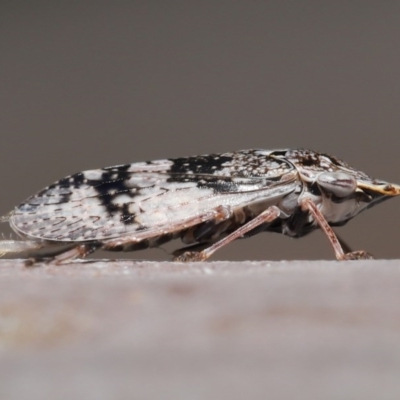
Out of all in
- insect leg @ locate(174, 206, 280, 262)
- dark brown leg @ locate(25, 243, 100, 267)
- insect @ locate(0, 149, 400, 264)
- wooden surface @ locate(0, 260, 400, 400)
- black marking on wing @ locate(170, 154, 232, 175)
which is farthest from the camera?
black marking on wing @ locate(170, 154, 232, 175)

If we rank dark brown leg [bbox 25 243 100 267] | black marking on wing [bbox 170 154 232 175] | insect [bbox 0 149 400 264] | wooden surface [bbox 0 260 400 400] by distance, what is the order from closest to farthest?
wooden surface [bbox 0 260 400 400]
dark brown leg [bbox 25 243 100 267]
insect [bbox 0 149 400 264]
black marking on wing [bbox 170 154 232 175]

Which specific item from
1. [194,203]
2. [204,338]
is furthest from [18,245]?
[204,338]

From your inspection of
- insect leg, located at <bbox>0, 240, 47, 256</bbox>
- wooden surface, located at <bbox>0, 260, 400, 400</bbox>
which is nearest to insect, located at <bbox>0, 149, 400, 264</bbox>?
insect leg, located at <bbox>0, 240, 47, 256</bbox>

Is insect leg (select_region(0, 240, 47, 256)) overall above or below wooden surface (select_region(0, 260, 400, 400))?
below

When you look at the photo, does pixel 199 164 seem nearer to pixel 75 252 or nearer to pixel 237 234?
pixel 237 234

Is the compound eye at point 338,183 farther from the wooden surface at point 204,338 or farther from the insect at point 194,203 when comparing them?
the wooden surface at point 204,338

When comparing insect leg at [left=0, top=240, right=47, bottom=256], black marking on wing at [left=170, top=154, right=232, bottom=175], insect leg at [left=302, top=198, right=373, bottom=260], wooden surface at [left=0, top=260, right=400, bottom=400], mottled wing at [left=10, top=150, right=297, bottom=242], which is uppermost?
wooden surface at [left=0, top=260, right=400, bottom=400]

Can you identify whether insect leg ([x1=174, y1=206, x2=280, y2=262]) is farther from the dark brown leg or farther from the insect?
the dark brown leg

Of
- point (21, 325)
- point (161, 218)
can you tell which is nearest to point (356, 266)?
point (21, 325)
